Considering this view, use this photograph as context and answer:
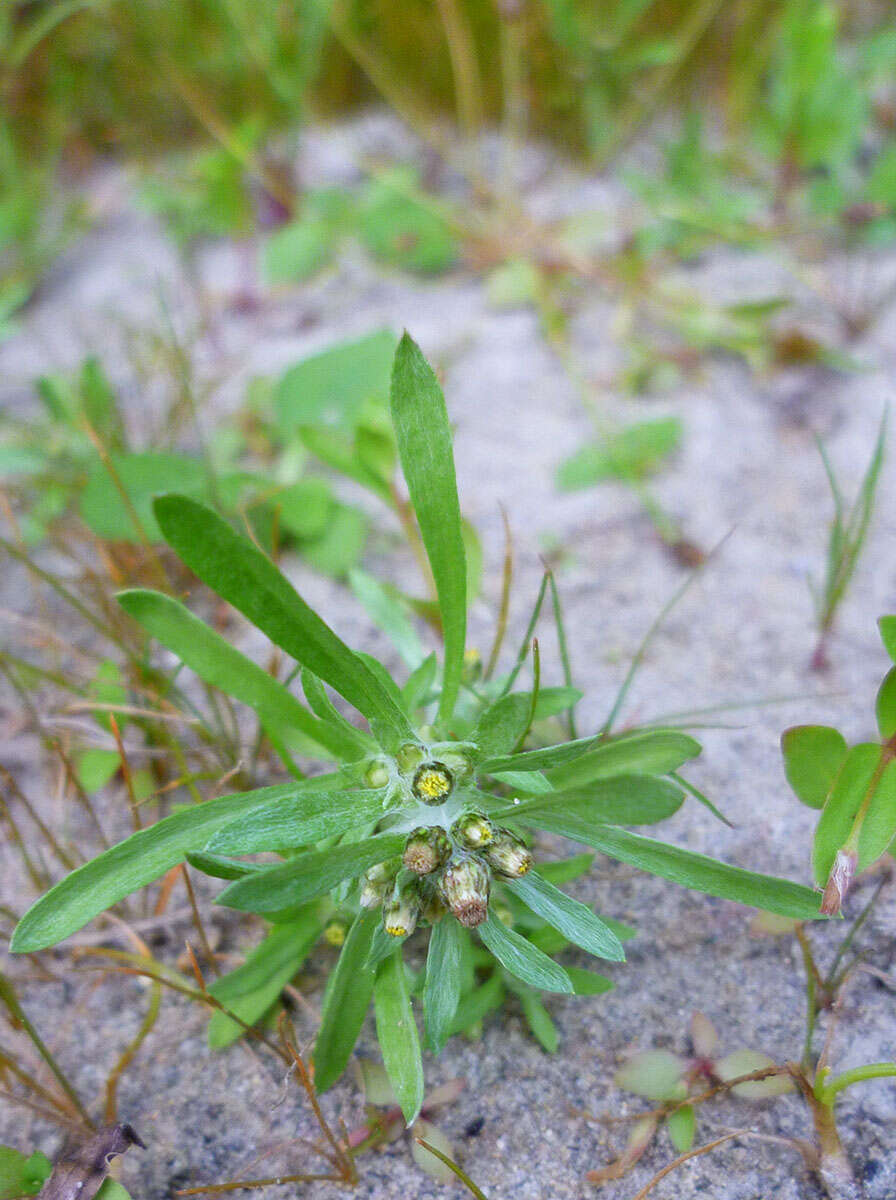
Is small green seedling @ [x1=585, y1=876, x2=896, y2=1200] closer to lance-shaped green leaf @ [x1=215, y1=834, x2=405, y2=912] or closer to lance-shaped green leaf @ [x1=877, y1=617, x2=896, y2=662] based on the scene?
lance-shaped green leaf @ [x1=877, y1=617, x2=896, y2=662]

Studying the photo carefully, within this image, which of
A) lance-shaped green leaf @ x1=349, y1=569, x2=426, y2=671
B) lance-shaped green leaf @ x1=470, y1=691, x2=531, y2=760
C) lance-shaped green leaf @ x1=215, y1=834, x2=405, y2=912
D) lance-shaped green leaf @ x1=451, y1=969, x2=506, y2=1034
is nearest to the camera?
lance-shaped green leaf @ x1=215, y1=834, x2=405, y2=912

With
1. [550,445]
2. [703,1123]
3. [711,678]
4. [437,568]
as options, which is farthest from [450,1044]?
[550,445]

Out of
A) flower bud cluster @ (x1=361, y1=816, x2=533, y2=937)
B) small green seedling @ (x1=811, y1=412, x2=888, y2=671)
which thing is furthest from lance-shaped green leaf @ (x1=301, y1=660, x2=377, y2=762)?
small green seedling @ (x1=811, y1=412, x2=888, y2=671)

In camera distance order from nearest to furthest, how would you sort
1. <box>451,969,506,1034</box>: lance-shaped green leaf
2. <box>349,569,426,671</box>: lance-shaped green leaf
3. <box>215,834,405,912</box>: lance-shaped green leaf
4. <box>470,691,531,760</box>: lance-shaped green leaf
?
<box>215,834,405,912</box>: lance-shaped green leaf < <box>470,691,531,760</box>: lance-shaped green leaf < <box>451,969,506,1034</box>: lance-shaped green leaf < <box>349,569,426,671</box>: lance-shaped green leaf

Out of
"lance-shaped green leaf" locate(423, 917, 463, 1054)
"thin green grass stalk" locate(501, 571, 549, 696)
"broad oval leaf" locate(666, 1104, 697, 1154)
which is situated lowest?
"broad oval leaf" locate(666, 1104, 697, 1154)

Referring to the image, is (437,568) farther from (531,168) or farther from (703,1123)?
(531,168)
